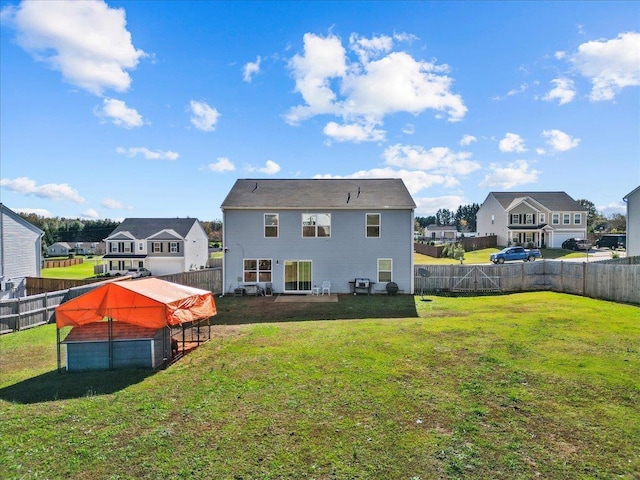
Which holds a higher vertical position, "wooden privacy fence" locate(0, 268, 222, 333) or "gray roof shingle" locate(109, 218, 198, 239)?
"gray roof shingle" locate(109, 218, 198, 239)

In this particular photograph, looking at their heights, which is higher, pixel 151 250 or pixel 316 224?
pixel 316 224

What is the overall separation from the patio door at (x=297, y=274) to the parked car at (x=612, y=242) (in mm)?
40755

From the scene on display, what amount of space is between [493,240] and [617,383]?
149 feet

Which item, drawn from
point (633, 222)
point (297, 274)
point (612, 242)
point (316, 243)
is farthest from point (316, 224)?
point (612, 242)

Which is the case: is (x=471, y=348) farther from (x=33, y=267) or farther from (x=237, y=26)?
(x=33, y=267)

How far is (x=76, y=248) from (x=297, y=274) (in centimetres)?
8364

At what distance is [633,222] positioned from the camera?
26.0 meters

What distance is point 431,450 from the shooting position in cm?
554

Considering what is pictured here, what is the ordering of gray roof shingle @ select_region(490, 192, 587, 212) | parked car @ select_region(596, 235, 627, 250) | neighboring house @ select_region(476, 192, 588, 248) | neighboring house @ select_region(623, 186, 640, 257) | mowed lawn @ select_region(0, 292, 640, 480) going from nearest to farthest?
1. mowed lawn @ select_region(0, 292, 640, 480)
2. neighboring house @ select_region(623, 186, 640, 257)
3. parked car @ select_region(596, 235, 627, 250)
4. neighboring house @ select_region(476, 192, 588, 248)
5. gray roof shingle @ select_region(490, 192, 587, 212)

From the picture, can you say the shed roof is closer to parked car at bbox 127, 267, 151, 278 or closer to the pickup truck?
the pickup truck

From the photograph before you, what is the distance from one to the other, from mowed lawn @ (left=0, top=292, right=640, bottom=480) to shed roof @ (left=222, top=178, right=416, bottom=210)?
11050 mm

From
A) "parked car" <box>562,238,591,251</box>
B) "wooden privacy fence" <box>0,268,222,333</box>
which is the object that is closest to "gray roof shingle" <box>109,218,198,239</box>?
"wooden privacy fence" <box>0,268,222,333</box>

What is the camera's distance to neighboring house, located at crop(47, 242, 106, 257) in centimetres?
8031

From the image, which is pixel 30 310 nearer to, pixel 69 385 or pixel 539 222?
pixel 69 385
